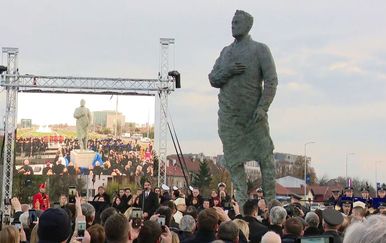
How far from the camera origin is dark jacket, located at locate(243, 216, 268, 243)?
7078mm

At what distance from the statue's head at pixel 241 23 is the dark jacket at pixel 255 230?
4.65 m

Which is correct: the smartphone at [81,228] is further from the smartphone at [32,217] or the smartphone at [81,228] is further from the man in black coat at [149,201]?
the man in black coat at [149,201]

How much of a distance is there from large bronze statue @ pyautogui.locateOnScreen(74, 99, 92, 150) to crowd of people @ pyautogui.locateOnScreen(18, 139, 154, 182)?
0.94 ft

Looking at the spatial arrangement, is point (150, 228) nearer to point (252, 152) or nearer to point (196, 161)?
point (252, 152)

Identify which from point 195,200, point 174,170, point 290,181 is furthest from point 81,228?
point 290,181

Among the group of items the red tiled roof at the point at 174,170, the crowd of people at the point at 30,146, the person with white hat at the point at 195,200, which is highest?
the crowd of people at the point at 30,146

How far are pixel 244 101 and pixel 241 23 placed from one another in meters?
1.34

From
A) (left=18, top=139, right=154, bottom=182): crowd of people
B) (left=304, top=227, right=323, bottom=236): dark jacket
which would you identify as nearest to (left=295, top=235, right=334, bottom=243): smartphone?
(left=304, top=227, right=323, bottom=236): dark jacket

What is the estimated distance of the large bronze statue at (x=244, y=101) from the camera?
445 inches

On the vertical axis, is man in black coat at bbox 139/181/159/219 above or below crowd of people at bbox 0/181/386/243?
below

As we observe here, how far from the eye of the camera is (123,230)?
15.5ft

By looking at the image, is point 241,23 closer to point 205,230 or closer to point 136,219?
point 205,230

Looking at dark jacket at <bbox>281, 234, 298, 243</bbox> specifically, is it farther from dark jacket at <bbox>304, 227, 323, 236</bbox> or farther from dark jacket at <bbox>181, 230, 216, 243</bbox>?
dark jacket at <bbox>181, 230, 216, 243</bbox>

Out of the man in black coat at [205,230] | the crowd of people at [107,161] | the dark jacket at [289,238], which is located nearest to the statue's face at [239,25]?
the dark jacket at [289,238]
